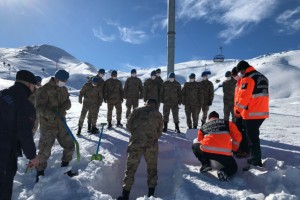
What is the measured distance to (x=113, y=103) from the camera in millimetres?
11578

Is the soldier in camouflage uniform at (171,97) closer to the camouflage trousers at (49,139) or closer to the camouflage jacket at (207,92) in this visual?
the camouflage jacket at (207,92)

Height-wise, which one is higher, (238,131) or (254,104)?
(254,104)

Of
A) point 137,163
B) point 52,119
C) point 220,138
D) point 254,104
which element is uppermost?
point 254,104

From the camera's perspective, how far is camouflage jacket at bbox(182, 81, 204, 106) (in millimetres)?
10977

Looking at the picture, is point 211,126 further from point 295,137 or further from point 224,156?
point 295,137

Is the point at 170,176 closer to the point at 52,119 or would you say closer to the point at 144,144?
the point at 144,144

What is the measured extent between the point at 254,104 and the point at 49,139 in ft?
13.8

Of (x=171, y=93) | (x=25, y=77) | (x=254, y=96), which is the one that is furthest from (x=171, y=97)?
(x=25, y=77)

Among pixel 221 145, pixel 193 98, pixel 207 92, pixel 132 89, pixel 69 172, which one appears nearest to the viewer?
pixel 221 145

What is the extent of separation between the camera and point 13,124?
14.4 ft

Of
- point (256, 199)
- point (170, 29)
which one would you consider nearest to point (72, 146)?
point (256, 199)

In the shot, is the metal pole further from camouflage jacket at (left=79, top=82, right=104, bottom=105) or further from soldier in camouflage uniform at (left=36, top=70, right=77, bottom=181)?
soldier in camouflage uniform at (left=36, top=70, right=77, bottom=181)

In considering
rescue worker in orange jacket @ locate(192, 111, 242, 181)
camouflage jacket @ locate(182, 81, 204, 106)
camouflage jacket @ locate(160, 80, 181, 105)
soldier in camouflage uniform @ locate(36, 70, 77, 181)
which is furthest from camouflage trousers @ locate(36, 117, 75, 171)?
camouflage jacket @ locate(182, 81, 204, 106)

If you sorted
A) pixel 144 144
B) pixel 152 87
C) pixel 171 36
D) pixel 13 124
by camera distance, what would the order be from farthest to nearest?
pixel 171 36 → pixel 152 87 → pixel 144 144 → pixel 13 124
